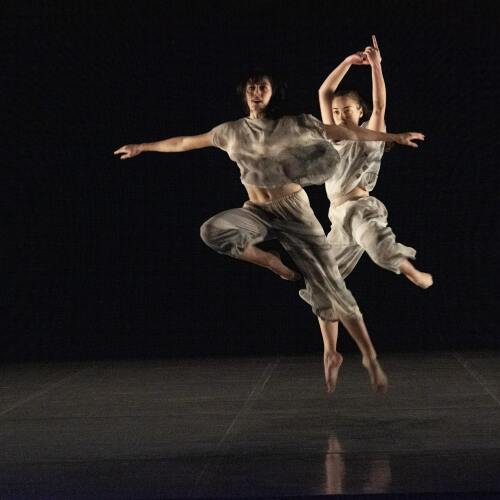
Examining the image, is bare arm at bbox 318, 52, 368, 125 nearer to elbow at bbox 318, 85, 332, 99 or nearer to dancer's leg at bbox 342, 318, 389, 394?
elbow at bbox 318, 85, 332, 99

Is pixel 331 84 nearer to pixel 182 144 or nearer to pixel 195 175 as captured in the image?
pixel 182 144

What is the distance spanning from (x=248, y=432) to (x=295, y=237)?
87cm

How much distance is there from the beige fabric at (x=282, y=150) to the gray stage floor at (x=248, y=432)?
1.09 meters

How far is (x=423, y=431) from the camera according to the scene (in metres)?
4.44

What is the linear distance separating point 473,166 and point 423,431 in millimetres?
3706

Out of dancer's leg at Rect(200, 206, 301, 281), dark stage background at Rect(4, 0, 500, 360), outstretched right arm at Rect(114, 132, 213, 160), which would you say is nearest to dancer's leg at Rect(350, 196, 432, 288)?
dancer's leg at Rect(200, 206, 301, 281)

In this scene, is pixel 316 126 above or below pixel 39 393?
above

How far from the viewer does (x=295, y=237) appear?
15.6 feet

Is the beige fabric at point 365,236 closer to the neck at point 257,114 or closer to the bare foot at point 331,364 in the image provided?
the bare foot at point 331,364

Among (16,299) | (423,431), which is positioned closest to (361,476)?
(423,431)

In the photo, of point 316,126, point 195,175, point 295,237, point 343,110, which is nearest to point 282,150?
point 316,126

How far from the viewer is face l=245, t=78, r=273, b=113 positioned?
4.64 metres

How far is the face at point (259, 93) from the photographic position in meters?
4.64

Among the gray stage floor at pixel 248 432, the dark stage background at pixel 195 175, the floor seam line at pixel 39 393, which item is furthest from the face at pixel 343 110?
the dark stage background at pixel 195 175
